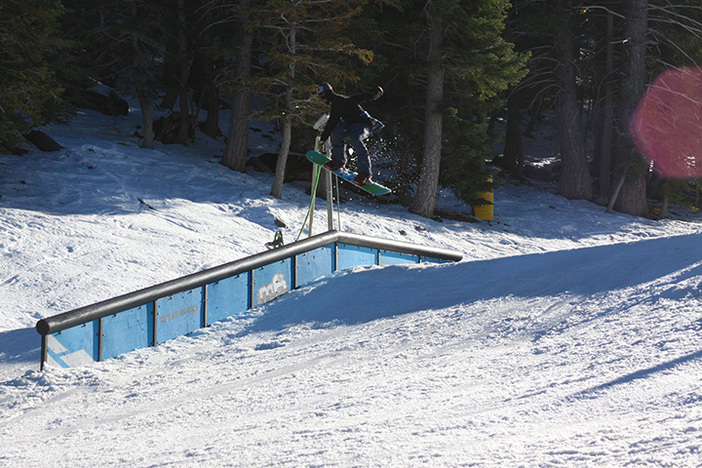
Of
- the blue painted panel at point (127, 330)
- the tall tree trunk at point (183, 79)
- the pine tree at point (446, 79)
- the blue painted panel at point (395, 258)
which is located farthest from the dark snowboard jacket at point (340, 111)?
the tall tree trunk at point (183, 79)

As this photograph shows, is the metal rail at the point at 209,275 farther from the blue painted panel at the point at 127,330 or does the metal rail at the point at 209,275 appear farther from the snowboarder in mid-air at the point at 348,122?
the snowboarder in mid-air at the point at 348,122

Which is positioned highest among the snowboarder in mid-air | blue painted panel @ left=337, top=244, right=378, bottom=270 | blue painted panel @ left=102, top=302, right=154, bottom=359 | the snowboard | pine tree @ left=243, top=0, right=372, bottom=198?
pine tree @ left=243, top=0, right=372, bottom=198

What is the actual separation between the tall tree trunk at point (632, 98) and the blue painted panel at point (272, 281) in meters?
17.9

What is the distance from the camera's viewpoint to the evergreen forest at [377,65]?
16.1 m

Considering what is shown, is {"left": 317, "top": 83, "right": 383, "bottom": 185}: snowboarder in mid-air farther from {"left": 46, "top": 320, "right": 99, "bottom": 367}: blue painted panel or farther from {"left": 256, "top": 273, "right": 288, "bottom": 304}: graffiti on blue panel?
{"left": 46, "top": 320, "right": 99, "bottom": 367}: blue painted panel

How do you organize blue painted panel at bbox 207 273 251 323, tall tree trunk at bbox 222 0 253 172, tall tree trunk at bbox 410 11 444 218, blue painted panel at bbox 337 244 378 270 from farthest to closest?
tall tree trunk at bbox 222 0 253 172, tall tree trunk at bbox 410 11 444 218, blue painted panel at bbox 337 244 378 270, blue painted panel at bbox 207 273 251 323

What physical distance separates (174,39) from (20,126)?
29.1ft

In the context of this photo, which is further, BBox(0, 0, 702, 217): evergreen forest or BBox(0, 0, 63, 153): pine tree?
BBox(0, 0, 702, 217): evergreen forest

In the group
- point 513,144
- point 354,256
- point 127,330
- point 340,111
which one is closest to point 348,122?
point 340,111

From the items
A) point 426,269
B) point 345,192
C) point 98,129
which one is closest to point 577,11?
point 345,192

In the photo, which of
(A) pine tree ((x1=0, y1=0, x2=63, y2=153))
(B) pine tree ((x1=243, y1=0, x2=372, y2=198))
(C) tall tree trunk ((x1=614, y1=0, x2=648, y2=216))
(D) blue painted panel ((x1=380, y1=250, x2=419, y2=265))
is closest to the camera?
(D) blue painted panel ((x1=380, y1=250, x2=419, y2=265))

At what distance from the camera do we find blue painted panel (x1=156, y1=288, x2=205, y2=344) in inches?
285

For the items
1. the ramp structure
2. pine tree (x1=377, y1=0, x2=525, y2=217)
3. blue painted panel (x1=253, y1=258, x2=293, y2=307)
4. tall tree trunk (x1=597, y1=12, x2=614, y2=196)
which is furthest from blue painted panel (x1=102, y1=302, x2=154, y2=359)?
tall tree trunk (x1=597, y1=12, x2=614, y2=196)

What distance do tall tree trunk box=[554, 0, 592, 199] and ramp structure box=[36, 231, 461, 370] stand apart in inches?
657
